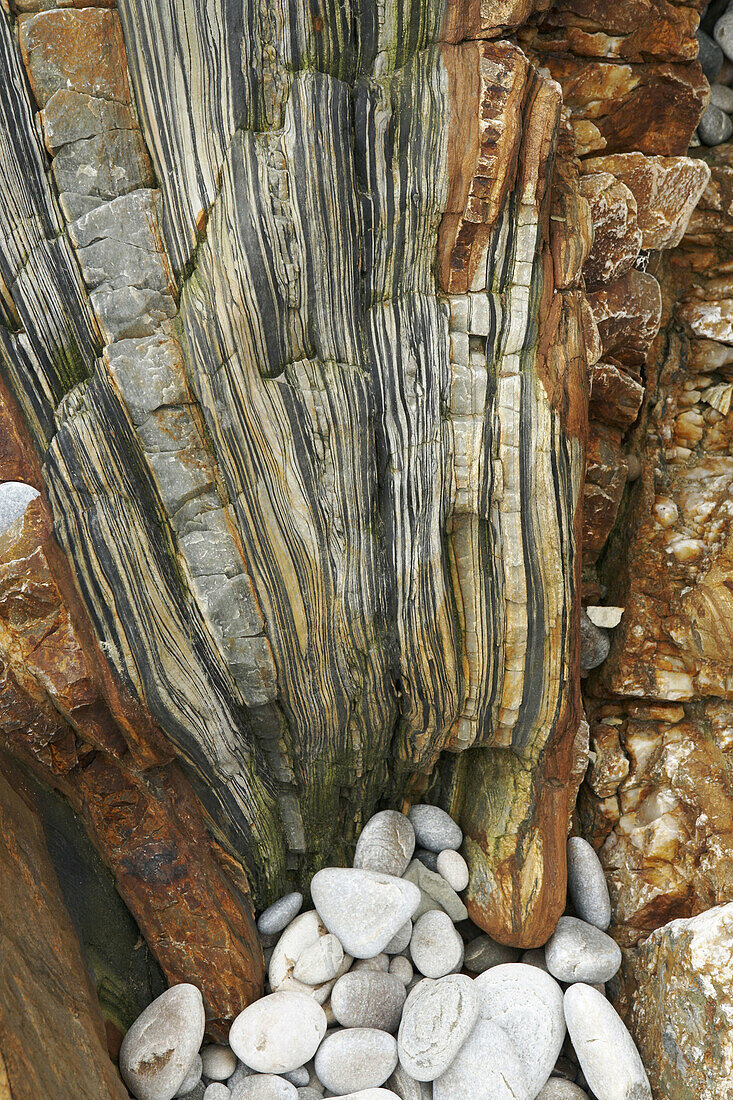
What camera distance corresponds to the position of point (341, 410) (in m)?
2.20

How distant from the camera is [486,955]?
2.73 metres

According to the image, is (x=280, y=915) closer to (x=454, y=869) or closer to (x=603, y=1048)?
(x=454, y=869)

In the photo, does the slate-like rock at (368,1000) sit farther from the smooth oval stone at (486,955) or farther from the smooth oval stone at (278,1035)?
the smooth oval stone at (486,955)

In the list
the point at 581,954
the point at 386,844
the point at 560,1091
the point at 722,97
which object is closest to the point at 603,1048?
the point at 560,1091

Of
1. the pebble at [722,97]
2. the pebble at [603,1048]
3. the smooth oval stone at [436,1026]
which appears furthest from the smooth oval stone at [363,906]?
the pebble at [722,97]

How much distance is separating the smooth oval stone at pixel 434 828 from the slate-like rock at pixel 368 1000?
523 mm

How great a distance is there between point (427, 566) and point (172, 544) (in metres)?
0.80

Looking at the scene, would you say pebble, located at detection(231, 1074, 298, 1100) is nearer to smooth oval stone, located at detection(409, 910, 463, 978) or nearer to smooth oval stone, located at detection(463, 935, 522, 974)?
smooth oval stone, located at detection(409, 910, 463, 978)

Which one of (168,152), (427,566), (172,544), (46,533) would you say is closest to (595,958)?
(427,566)

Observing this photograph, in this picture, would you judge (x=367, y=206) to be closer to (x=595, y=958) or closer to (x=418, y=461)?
(x=418, y=461)

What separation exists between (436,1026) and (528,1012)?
329 millimetres

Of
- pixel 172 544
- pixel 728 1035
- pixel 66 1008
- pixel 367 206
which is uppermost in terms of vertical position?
pixel 367 206

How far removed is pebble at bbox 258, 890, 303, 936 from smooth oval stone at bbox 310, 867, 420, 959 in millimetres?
132

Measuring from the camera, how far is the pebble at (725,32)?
315 cm
